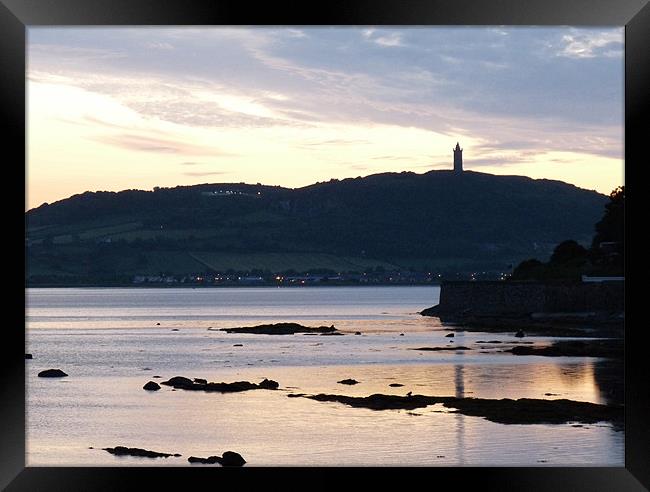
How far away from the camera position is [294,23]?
16.2 ft

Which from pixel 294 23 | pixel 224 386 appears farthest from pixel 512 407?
pixel 294 23

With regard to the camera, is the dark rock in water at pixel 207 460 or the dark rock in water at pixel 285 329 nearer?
the dark rock in water at pixel 207 460

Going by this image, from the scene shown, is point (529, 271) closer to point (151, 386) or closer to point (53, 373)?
point (53, 373)

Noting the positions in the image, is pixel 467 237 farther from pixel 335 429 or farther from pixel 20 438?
pixel 20 438

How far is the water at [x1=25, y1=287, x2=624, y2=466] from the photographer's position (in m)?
14.5

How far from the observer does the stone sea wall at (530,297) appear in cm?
3866

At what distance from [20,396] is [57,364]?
29.9m

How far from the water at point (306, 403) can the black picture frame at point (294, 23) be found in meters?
8.20

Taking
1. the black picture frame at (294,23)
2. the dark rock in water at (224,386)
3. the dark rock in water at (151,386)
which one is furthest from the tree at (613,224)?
the black picture frame at (294,23)

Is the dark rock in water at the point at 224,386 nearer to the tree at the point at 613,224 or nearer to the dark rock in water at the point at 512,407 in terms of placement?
the dark rock in water at the point at 512,407

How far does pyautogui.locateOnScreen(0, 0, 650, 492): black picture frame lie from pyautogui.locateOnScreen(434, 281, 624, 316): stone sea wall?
111 feet

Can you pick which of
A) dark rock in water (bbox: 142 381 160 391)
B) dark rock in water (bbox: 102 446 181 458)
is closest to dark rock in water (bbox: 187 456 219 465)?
dark rock in water (bbox: 102 446 181 458)

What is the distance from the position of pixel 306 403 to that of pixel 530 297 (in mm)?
23977

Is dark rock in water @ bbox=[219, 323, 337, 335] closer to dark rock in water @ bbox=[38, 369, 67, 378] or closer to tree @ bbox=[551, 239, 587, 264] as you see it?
tree @ bbox=[551, 239, 587, 264]
